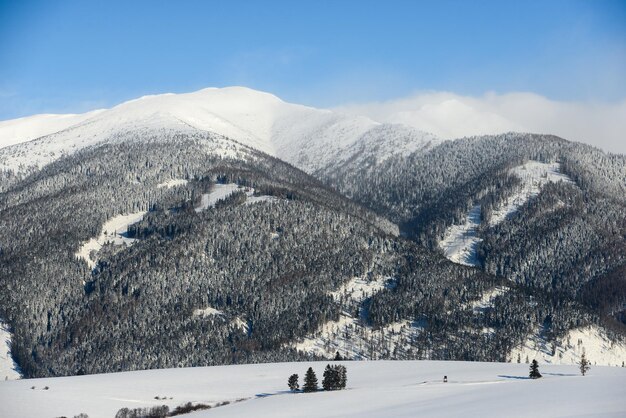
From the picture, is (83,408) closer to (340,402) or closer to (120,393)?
(120,393)

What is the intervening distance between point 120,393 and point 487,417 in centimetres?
9916

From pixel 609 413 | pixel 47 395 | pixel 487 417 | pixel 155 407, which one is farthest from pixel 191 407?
pixel 609 413

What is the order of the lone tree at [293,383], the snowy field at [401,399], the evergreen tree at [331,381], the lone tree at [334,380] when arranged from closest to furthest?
the snowy field at [401,399] → the evergreen tree at [331,381] → the lone tree at [334,380] → the lone tree at [293,383]

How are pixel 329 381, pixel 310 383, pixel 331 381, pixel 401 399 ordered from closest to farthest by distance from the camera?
1. pixel 401 399
2. pixel 329 381
3. pixel 331 381
4. pixel 310 383

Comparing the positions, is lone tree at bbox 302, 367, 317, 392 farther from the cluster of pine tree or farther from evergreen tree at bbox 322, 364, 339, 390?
evergreen tree at bbox 322, 364, 339, 390

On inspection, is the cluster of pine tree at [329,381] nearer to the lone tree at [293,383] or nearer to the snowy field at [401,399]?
the snowy field at [401,399]

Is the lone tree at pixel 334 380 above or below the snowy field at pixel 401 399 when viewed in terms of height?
above

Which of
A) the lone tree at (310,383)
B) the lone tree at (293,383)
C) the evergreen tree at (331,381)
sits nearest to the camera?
the evergreen tree at (331,381)

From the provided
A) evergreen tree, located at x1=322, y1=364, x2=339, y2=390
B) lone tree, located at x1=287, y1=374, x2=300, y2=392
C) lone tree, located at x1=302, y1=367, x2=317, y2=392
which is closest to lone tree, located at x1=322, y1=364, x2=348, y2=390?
evergreen tree, located at x1=322, y1=364, x2=339, y2=390

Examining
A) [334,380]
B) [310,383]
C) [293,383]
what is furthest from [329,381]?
[293,383]

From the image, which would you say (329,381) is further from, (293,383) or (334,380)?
(293,383)

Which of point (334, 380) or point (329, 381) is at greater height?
point (334, 380)

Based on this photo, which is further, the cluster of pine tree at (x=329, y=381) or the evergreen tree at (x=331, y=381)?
the cluster of pine tree at (x=329, y=381)

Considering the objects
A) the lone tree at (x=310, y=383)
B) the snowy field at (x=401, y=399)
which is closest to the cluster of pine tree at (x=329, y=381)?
the lone tree at (x=310, y=383)
